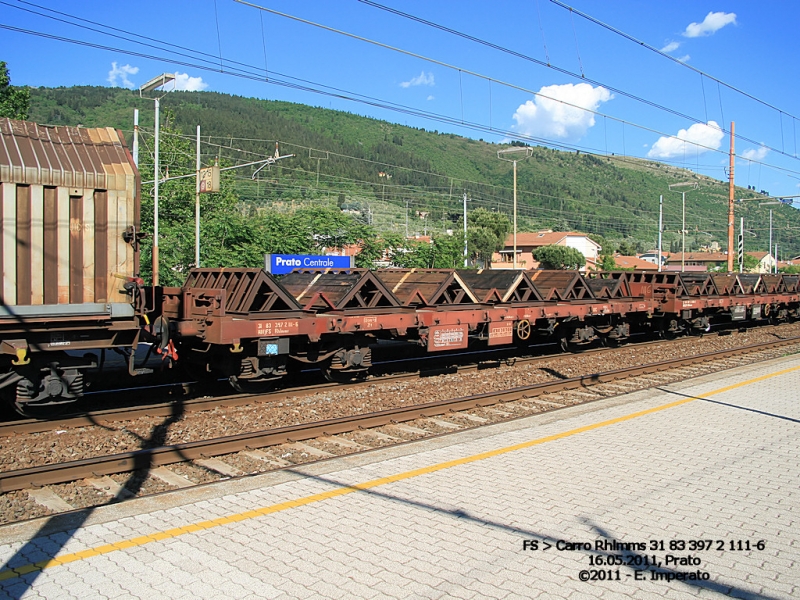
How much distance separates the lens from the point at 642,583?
14.0 feet

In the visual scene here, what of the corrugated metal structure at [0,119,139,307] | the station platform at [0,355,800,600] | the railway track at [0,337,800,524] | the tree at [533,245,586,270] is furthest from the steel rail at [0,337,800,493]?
the tree at [533,245,586,270]

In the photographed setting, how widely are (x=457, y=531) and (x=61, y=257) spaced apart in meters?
5.99

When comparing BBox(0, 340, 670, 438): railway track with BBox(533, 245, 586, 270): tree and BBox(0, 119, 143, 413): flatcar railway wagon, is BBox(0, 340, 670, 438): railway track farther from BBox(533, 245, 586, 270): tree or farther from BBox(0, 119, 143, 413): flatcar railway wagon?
BBox(533, 245, 586, 270): tree

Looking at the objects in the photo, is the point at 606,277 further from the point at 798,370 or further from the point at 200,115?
the point at 200,115

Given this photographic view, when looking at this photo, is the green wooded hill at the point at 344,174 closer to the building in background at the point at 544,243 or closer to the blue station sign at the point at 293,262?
the building in background at the point at 544,243

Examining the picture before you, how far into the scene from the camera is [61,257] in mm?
7988

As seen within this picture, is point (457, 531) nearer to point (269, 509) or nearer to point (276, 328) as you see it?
point (269, 509)

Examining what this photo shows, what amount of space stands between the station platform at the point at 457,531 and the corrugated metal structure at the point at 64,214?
3.64 metres

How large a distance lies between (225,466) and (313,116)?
19914cm

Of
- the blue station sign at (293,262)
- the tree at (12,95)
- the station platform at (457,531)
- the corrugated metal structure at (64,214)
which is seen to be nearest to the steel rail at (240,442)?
the station platform at (457,531)

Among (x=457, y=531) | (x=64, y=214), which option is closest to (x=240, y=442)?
(x=457, y=531)

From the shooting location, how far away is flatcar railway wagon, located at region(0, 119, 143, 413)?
7.65 metres

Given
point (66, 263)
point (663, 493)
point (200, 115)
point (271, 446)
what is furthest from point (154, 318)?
point (200, 115)

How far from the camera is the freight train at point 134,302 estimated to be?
307 inches
